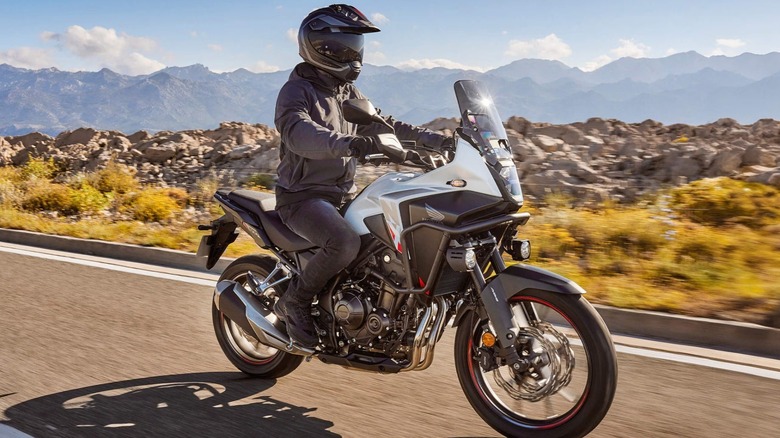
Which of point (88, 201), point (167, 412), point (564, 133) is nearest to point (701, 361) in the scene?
point (167, 412)

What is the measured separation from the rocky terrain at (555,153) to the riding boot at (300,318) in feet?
31.4

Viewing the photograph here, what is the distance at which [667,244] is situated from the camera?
8.28 metres

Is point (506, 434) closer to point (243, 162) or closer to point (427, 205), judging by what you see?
point (427, 205)

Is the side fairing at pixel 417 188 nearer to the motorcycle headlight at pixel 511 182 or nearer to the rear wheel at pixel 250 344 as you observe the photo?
the motorcycle headlight at pixel 511 182

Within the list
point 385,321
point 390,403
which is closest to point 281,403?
point 390,403

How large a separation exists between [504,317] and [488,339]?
181 mm

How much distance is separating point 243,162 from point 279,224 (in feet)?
72.7

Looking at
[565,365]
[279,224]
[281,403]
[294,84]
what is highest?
[294,84]

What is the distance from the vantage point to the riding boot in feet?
14.5

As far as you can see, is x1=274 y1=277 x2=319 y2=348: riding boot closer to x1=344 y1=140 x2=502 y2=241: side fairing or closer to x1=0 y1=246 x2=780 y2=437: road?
x1=0 y1=246 x2=780 y2=437: road

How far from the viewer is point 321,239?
14.0 ft

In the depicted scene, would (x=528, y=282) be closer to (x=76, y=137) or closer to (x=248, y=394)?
(x=248, y=394)

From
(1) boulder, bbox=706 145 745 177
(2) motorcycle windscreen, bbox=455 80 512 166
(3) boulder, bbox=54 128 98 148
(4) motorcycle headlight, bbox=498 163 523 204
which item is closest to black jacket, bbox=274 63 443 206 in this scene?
(2) motorcycle windscreen, bbox=455 80 512 166

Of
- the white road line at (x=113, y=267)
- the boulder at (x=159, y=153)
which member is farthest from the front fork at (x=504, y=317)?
the boulder at (x=159, y=153)
